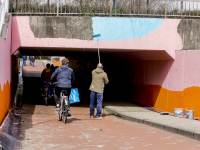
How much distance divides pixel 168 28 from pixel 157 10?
97 cm

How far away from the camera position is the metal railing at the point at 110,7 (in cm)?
1241

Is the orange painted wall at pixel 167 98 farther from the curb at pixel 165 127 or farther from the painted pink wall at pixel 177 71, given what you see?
the curb at pixel 165 127

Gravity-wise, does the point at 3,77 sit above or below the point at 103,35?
below

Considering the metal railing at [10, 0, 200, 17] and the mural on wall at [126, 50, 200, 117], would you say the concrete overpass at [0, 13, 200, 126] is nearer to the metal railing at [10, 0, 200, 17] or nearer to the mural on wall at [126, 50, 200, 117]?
the mural on wall at [126, 50, 200, 117]

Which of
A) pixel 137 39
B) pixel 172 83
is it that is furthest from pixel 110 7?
pixel 172 83

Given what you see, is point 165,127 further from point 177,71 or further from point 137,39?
point 137,39

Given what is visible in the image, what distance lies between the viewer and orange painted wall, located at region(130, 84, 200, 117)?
11.5 metres

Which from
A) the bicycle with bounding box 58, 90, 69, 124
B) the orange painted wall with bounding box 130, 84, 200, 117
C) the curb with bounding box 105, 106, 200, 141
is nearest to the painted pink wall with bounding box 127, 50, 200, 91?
the orange painted wall with bounding box 130, 84, 200, 117

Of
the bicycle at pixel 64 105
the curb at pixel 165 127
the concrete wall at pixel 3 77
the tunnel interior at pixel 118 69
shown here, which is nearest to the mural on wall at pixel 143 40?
the tunnel interior at pixel 118 69

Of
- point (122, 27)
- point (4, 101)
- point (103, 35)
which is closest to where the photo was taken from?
point (4, 101)

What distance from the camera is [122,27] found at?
12.4 m

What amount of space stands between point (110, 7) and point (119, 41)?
4.75ft

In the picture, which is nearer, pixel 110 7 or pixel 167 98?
pixel 110 7

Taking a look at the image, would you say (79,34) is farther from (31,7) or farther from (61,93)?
(61,93)
